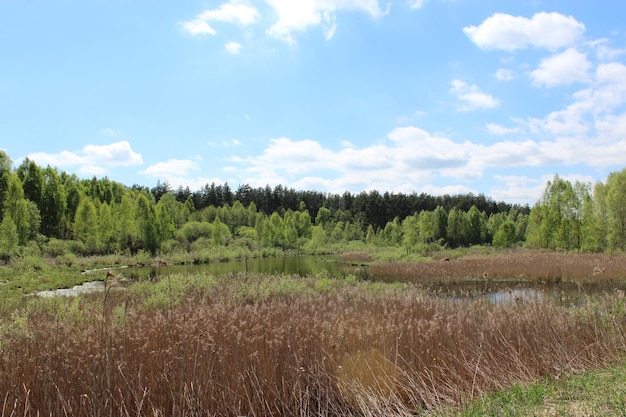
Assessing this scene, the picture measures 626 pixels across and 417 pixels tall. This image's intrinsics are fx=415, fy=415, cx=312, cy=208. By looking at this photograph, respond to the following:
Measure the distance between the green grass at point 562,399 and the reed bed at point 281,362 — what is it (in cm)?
35

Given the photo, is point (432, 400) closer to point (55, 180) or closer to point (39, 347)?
point (39, 347)

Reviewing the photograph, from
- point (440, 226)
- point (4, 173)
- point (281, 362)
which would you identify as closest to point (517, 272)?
point (281, 362)

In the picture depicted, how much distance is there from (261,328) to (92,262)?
35486mm

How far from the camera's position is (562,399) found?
4.43m

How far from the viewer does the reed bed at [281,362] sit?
14.0 feet

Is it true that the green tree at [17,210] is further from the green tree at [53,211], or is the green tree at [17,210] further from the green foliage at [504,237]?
the green foliage at [504,237]

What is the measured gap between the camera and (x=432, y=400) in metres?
4.84

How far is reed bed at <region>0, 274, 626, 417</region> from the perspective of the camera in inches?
169

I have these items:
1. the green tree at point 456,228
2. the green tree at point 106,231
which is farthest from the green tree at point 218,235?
the green tree at point 456,228

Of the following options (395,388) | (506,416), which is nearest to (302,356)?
(395,388)

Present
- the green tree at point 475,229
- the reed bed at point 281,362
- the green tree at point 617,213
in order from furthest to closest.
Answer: the green tree at point 475,229, the green tree at point 617,213, the reed bed at point 281,362

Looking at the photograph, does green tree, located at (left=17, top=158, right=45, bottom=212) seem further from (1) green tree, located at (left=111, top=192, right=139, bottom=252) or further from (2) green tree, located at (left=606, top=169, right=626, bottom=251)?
(2) green tree, located at (left=606, top=169, right=626, bottom=251)

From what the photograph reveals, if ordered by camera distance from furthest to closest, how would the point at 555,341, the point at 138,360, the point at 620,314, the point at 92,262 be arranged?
the point at 92,262
the point at 620,314
the point at 555,341
the point at 138,360

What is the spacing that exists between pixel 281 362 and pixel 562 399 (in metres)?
3.11
